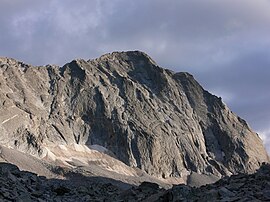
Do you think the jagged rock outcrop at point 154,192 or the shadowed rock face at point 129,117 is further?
the shadowed rock face at point 129,117

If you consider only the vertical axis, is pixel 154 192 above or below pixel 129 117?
below

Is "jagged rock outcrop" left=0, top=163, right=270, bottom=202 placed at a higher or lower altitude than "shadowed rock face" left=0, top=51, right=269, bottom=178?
lower

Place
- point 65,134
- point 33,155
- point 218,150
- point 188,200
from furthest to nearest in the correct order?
point 218,150 → point 65,134 → point 33,155 → point 188,200

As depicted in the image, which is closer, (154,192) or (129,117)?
(154,192)

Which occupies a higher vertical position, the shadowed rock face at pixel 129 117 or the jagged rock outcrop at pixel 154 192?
the shadowed rock face at pixel 129 117

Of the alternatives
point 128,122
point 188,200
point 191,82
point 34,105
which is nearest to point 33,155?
point 34,105

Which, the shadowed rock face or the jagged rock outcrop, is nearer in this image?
the jagged rock outcrop

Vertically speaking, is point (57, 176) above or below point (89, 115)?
below

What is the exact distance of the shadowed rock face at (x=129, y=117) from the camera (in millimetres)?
145625

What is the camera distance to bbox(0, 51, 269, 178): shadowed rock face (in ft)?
478

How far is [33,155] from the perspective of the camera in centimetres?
12719

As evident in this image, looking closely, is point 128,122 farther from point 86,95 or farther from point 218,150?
point 218,150

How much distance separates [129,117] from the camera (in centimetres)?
16275

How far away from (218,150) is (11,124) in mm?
69575
